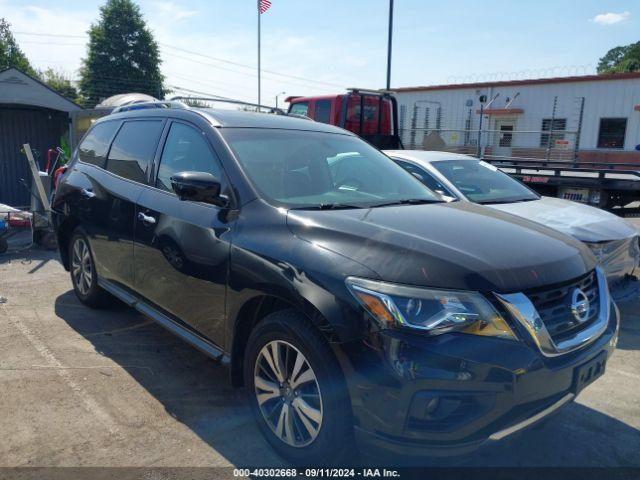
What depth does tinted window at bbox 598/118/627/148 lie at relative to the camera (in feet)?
64.6

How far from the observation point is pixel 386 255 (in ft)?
8.06

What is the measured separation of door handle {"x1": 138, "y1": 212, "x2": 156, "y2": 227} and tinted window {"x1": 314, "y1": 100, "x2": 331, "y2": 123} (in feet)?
24.3

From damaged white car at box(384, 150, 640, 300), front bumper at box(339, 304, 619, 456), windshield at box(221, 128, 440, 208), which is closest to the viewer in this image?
front bumper at box(339, 304, 619, 456)

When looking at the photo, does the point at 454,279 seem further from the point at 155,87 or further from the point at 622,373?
the point at 155,87

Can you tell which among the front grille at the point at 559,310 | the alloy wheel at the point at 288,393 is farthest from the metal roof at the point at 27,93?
the front grille at the point at 559,310

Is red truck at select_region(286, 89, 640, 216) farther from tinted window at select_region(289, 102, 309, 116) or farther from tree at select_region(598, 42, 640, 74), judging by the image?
tree at select_region(598, 42, 640, 74)

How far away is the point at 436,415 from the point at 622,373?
8.91ft

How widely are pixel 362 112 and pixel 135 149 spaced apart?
7230 mm

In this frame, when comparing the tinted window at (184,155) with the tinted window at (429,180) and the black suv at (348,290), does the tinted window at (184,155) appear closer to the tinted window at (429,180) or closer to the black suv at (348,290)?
the black suv at (348,290)

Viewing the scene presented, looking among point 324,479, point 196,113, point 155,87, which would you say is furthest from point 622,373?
point 155,87

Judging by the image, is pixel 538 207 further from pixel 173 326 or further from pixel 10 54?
pixel 10 54

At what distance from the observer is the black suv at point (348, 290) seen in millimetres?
2205

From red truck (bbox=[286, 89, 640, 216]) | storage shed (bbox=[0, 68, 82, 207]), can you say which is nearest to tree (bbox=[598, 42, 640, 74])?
red truck (bbox=[286, 89, 640, 216])

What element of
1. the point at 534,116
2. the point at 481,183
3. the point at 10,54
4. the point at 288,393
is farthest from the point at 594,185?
the point at 10,54
